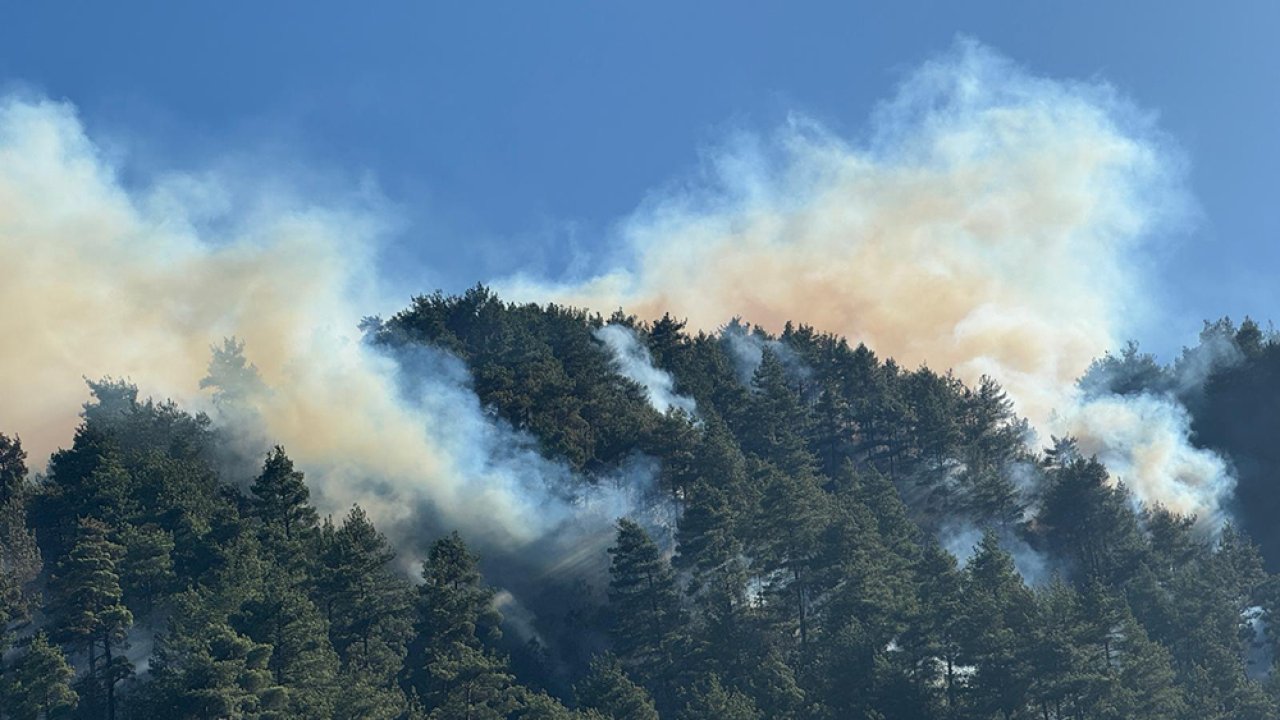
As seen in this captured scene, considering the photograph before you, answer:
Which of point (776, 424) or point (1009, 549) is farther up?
point (776, 424)

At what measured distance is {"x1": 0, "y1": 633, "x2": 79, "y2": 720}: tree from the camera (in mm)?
61094

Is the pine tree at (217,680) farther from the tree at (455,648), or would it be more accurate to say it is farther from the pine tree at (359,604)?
the pine tree at (359,604)

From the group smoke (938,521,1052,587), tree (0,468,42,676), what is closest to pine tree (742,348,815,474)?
smoke (938,521,1052,587)

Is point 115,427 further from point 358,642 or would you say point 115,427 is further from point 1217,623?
point 1217,623

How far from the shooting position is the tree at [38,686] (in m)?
61.1

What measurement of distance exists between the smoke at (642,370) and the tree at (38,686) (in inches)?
2400

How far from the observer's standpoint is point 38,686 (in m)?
60.9

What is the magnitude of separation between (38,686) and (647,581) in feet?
112

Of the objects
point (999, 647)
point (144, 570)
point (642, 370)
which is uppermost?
point (642, 370)

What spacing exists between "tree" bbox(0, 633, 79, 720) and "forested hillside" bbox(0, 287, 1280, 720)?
0.14 metres

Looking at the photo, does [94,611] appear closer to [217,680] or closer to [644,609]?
[217,680]

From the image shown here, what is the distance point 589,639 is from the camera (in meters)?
90.0

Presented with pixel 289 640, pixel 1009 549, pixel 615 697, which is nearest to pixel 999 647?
pixel 615 697

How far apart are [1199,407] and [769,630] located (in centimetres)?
8443
